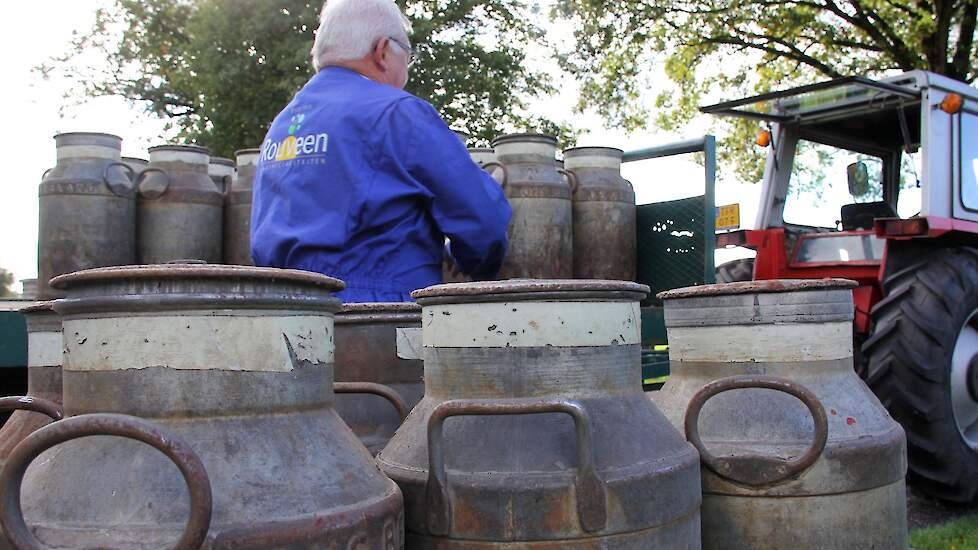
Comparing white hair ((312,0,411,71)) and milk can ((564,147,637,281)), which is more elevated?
white hair ((312,0,411,71))

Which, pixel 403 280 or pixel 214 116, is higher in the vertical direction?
pixel 214 116

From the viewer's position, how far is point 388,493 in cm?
144

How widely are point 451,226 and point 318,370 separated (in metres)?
1.27

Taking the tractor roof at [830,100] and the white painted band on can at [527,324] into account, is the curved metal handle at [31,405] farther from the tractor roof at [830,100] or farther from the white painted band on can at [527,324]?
the tractor roof at [830,100]

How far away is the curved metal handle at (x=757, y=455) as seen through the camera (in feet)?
6.25

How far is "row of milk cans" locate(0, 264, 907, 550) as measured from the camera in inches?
49.3

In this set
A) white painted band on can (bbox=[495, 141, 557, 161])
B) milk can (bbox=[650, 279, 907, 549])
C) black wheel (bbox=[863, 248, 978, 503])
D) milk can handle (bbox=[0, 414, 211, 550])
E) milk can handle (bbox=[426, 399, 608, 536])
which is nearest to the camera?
milk can handle (bbox=[0, 414, 211, 550])

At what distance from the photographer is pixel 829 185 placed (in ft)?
Result: 21.9

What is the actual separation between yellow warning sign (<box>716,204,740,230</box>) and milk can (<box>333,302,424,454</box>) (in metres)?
4.51

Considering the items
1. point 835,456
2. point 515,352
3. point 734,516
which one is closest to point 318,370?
point 515,352

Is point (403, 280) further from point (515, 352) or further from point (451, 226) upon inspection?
point (515, 352)

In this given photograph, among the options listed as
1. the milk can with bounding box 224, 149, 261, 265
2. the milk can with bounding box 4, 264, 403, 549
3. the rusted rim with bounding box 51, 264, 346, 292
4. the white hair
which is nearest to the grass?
the white hair

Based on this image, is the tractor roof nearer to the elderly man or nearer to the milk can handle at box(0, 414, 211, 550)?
the elderly man

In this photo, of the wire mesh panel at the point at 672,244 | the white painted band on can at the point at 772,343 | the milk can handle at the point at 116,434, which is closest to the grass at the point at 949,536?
the wire mesh panel at the point at 672,244
